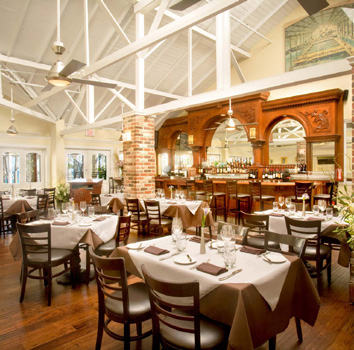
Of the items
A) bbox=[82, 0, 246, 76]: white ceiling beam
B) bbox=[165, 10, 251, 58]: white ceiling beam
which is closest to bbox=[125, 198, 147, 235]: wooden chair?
bbox=[82, 0, 246, 76]: white ceiling beam

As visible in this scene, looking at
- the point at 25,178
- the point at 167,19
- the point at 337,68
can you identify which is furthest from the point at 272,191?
the point at 25,178

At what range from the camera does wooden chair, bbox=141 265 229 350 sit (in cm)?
175

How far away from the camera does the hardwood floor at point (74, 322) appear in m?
2.61

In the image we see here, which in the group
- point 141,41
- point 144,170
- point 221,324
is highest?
point 141,41

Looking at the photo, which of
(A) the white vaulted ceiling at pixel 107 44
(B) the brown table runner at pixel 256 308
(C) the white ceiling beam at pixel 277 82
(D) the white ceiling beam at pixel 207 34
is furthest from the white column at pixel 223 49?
(B) the brown table runner at pixel 256 308

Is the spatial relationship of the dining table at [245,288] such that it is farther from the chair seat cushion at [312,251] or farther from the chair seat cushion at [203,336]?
the chair seat cushion at [312,251]

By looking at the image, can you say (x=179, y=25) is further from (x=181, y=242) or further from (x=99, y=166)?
(x=99, y=166)

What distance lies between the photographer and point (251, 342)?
1.76 meters

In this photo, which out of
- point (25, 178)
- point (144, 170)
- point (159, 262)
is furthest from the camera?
point (25, 178)

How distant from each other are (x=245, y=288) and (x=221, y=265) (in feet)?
1.37

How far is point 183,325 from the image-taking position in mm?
1999

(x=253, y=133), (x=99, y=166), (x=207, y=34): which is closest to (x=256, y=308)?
(x=207, y=34)

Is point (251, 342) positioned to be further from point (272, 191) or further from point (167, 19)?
point (167, 19)

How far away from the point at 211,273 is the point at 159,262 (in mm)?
508
